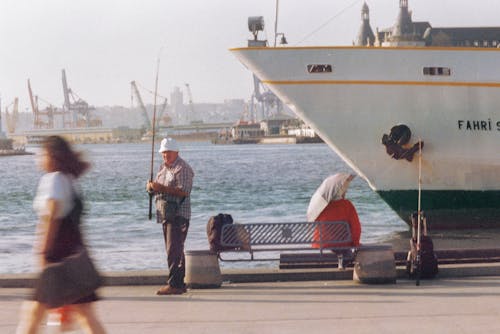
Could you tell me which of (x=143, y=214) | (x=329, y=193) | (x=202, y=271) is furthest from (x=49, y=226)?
(x=143, y=214)

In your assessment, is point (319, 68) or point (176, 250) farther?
point (319, 68)

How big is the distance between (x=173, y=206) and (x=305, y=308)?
178 cm

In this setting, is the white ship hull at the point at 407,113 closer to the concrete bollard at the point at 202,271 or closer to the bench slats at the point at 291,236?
the bench slats at the point at 291,236

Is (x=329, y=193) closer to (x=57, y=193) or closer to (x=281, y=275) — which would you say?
(x=281, y=275)

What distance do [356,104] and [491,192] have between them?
3.27 m

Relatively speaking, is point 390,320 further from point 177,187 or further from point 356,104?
point 356,104

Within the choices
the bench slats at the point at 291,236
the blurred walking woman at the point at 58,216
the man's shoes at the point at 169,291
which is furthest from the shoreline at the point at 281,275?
the blurred walking woman at the point at 58,216

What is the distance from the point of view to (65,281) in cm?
Result: 627

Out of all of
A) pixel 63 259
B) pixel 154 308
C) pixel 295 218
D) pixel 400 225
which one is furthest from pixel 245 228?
pixel 295 218

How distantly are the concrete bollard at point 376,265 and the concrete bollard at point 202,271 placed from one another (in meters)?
1.38

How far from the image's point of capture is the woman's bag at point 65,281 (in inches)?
247

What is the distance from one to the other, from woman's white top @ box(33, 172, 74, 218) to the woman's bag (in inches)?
11.7

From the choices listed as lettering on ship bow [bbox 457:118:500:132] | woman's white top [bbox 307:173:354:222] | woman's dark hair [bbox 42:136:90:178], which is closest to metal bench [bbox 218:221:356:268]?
woman's white top [bbox 307:173:354:222]

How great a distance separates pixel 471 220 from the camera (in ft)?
71.6
